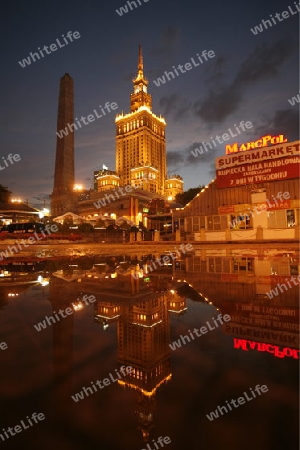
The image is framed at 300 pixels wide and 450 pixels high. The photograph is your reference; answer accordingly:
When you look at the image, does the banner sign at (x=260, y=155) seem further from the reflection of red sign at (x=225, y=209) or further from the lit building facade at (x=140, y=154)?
the lit building facade at (x=140, y=154)

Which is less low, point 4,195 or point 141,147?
point 141,147

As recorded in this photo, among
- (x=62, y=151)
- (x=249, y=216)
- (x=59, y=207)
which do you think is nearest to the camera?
(x=249, y=216)

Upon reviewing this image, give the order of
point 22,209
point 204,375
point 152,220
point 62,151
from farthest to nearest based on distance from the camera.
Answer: point 62,151
point 22,209
point 152,220
point 204,375

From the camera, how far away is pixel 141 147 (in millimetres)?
141750

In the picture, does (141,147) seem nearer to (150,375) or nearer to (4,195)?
(4,195)

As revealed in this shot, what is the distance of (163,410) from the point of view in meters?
1.44

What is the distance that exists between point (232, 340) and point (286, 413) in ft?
3.44

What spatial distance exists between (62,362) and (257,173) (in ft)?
99.0

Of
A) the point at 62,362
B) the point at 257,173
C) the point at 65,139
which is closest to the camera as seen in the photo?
the point at 62,362

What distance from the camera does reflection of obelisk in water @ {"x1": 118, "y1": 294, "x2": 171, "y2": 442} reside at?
1.52 m

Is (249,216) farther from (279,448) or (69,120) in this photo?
(69,120)

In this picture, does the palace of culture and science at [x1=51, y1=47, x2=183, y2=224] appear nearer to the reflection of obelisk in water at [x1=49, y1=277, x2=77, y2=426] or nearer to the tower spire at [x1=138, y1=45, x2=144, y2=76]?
the tower spire at [x1=138, y1=45, x2=144, y2=76]

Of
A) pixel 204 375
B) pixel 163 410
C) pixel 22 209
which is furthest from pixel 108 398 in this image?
pixel 22 209

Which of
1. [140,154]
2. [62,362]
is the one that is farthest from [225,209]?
[140,154]
